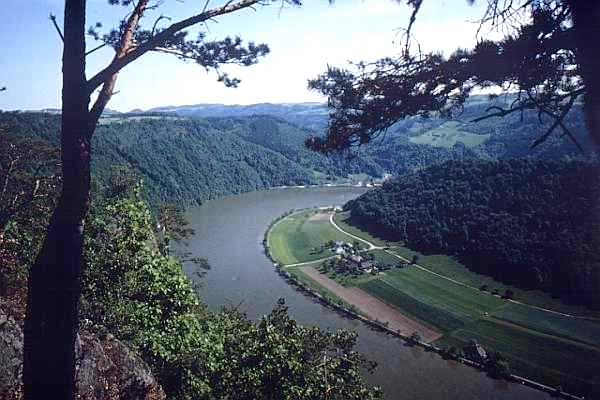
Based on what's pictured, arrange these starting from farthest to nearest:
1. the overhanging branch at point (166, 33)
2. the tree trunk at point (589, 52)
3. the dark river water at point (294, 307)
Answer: the dark river water at point (294, 307) → the overhanging branch at point (166, 33) → the tree trunk at point (589, 52)

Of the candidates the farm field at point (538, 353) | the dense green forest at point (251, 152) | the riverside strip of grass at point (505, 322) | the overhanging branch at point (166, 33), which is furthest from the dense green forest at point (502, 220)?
the overhanging branch at point (166, 33)

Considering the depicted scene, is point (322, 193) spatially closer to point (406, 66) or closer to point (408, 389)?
point (408, 389)

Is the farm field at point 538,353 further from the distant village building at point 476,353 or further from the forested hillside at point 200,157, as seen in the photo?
the forested hillside at point 200,157

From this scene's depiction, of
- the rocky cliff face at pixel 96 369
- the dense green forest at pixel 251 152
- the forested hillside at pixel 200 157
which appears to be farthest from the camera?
the dense green forest at pixel 251 152

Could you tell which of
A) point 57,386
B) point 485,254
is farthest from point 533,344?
point 57,386

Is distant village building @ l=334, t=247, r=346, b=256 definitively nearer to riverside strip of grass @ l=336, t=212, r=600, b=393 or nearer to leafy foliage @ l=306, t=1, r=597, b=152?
riverside strip of grass @ l=336, t=212, r=600, b=393

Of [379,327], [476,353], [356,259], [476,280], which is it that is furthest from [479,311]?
[356,259]
